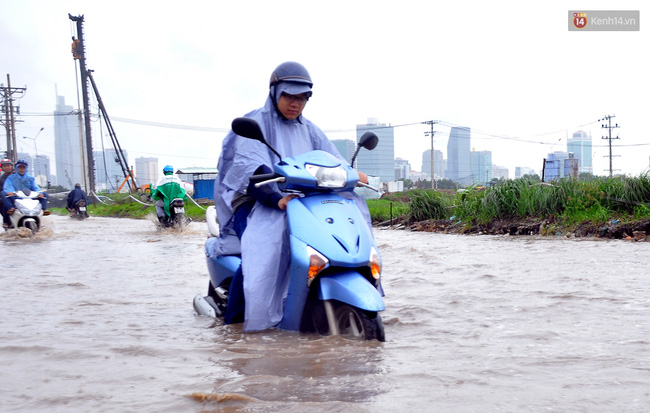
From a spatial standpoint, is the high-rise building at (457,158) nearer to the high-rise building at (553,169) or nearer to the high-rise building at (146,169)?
the high-rise building at (146,169)

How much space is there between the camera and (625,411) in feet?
7.72

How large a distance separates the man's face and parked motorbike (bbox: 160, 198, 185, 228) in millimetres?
9764

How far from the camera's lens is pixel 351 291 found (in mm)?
3250

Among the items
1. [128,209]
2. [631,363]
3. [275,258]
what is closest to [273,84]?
[275,258]

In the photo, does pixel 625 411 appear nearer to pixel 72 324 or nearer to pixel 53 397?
pixel 53 397

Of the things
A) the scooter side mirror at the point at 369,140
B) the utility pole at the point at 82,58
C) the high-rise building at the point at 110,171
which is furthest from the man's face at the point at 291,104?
the high-rise building at the point at 110,171

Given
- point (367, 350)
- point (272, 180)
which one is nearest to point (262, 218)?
point (272, 180)

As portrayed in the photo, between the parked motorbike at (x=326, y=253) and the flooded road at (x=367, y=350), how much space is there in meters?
0.12

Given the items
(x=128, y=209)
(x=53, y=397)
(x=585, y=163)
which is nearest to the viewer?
(x=53, y=397)

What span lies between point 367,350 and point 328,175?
971mm

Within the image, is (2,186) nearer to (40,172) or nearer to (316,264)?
(316,264)

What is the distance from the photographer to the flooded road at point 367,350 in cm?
259

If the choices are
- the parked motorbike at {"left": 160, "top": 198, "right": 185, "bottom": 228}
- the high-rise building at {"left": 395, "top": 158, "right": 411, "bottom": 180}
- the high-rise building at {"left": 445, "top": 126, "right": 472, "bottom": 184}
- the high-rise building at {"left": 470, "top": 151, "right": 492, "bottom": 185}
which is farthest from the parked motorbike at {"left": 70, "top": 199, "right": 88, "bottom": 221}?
the high-rise building at {"left": 470, "top": 151, "right": 492, "bottom": 185}

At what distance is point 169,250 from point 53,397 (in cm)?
739
